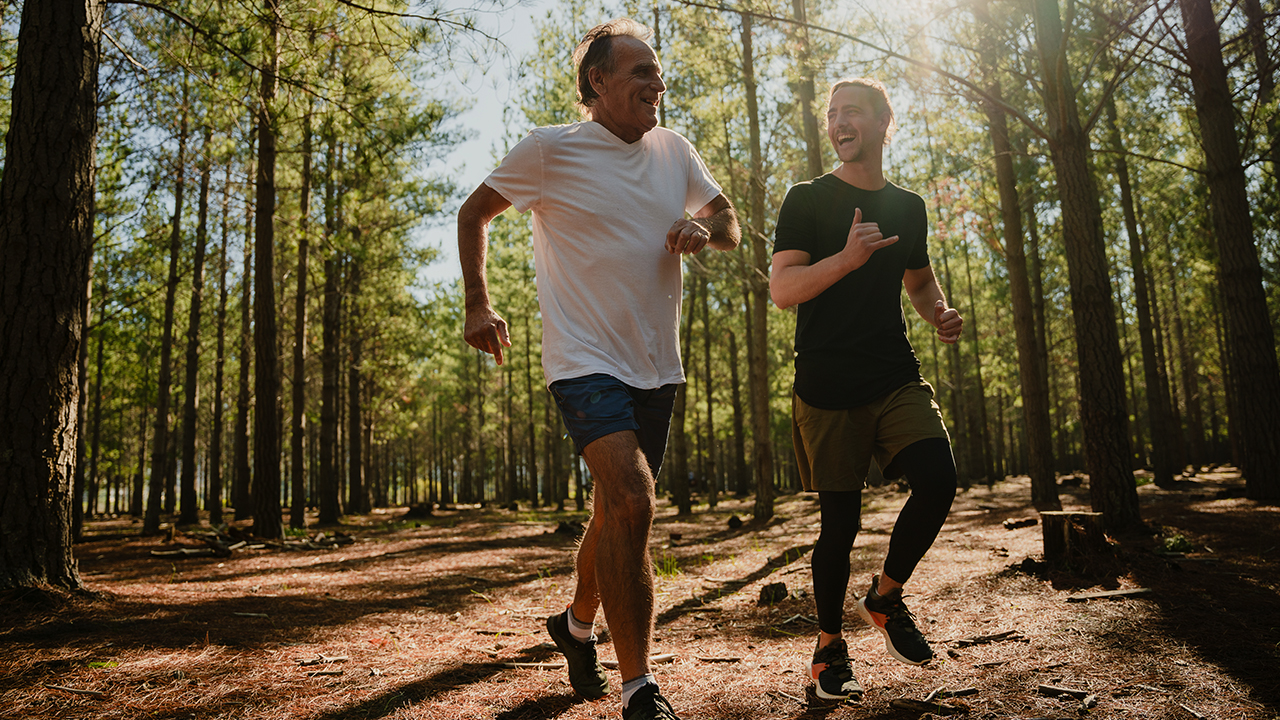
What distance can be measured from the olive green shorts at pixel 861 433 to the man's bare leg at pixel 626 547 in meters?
0.78

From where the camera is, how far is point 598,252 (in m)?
2.54

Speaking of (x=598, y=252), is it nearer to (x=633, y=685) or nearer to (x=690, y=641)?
(x=633, y=685)

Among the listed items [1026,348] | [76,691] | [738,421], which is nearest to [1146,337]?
[1026,348]

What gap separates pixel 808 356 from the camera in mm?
2922

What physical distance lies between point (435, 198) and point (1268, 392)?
16.5 m

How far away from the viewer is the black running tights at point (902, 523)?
106 inches

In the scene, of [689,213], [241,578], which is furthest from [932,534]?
[241,578]

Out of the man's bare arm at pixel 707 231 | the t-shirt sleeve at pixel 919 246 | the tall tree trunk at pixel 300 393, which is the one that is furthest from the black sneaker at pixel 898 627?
the tall tree trunk at pixel 300 393

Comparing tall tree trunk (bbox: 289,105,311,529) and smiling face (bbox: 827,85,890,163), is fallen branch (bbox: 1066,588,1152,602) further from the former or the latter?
tall tree trunk (bbox: 289,105,311,529)

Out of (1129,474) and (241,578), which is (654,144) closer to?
(1129,474)

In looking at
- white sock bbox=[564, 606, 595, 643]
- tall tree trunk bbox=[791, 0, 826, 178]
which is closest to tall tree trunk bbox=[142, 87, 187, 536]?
tall tree trunk bbox=[791, 0, 826, 178]

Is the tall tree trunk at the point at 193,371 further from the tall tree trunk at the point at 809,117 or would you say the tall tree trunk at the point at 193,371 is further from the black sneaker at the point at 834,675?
the black sneaker at the point at 834,675

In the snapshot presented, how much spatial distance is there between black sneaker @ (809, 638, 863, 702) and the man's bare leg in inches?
32.4

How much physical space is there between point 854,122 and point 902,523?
5.42 feet
